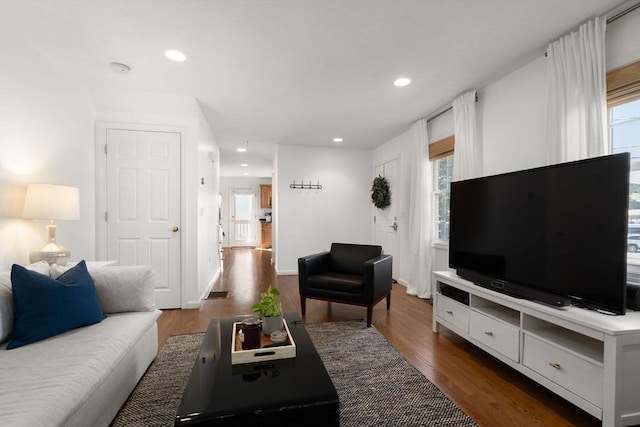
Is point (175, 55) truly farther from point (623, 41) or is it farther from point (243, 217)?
point (243, 217)

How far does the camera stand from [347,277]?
320cm

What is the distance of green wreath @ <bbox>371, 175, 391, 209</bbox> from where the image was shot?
5.11m

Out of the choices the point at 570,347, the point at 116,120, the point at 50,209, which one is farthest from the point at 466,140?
the point at 116,120

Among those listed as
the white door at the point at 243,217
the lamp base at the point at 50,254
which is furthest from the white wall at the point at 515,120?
the white door at the point at 243,217

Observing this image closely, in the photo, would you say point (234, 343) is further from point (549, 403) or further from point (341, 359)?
point (549, 403)

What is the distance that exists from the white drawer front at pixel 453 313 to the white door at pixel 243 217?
28.3ft

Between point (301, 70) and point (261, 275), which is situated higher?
point (301, 70)

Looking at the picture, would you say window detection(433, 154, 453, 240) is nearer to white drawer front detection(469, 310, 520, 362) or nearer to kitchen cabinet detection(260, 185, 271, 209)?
white drawer front detection(469, 310, 520, 362)

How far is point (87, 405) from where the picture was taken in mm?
1258

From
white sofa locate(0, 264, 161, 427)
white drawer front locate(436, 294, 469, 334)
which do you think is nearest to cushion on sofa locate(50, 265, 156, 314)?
white sofa locate(0, 264, 161, 427)

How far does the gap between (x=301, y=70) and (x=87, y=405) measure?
2724 mm

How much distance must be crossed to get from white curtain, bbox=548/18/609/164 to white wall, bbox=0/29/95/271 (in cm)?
408

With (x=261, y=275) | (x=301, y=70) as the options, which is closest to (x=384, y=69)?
(x=301, y=70)

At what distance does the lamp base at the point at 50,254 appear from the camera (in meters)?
2.24
